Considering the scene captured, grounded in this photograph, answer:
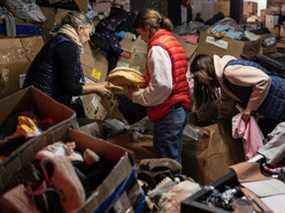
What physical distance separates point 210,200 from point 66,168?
770mm

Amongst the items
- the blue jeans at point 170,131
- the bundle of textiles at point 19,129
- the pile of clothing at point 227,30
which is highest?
the bundle of textiles at point 19,129

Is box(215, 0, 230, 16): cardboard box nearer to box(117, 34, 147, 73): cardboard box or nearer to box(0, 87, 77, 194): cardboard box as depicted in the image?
box(117, 34, 147, 73): cardboard box

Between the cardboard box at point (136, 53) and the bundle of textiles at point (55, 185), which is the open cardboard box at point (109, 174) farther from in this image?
the cardboard box at point (136, 53)

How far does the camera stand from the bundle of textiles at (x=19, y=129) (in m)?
1.82

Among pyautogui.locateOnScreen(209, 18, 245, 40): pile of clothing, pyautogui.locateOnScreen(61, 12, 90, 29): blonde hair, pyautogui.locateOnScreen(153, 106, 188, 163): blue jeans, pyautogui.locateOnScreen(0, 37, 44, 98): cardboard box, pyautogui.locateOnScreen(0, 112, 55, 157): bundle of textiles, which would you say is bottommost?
pyautogui.locateOnScreen(153, 106, 188, 163): blue jeans

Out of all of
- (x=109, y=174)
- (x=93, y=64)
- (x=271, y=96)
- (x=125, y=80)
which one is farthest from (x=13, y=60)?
(x=109, y=174)

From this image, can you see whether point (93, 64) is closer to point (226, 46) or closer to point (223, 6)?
point (226, 46)

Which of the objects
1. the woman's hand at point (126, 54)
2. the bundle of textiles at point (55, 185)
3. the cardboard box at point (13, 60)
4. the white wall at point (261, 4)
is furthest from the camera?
the white wall at point (261, 4)

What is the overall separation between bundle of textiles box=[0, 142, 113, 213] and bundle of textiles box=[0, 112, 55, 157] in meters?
0.20

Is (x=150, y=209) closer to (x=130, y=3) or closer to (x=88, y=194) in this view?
(x=88, y=194)

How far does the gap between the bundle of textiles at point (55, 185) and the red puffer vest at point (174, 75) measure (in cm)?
148

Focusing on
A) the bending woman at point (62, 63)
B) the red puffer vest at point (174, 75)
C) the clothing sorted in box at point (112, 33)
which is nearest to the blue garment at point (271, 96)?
the red puffer vest at point (174, 75)

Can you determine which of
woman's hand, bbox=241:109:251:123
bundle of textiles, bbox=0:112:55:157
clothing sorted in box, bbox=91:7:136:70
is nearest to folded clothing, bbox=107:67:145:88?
woman's hand, bbox=241:109:251:123

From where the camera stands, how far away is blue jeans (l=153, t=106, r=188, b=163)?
123 inches
